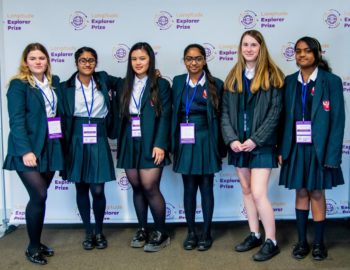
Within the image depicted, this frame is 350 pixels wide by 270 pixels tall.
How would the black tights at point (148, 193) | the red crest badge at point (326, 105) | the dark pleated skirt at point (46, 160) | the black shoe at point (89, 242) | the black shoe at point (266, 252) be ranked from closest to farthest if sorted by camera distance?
the red crest badge at point (326, 105) < the dark pleated skirt at point (46, 160) < the black shoe at point (266, 252) < the black tights at point (148, 193) < the black shoe at point (89, 242)

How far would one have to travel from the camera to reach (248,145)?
109 inches

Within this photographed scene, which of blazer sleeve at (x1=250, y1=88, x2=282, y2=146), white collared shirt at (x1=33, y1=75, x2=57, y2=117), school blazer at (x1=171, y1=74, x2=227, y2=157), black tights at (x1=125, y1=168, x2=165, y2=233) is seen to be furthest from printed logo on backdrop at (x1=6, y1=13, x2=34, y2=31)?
blazer sleeve at (x1=250, y1=88, x2=282, y2=146)

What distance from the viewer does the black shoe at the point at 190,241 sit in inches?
122

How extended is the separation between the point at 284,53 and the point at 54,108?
6.14ft

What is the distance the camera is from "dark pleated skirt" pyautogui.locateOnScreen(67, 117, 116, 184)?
294 centimetres

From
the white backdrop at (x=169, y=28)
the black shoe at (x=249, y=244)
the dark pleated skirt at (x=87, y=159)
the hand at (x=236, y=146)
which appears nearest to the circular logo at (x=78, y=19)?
the white backdrop at (x=169, y=28)

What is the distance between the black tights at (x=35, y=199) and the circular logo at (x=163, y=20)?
146 centimetres

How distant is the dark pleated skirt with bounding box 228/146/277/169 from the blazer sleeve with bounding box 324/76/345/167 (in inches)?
13.2

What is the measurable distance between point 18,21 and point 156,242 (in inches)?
80.2

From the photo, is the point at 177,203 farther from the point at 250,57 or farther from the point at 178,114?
the point at 250,57

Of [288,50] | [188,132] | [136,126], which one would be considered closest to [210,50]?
[288,50]

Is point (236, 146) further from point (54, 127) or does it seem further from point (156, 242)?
point (54, 127)

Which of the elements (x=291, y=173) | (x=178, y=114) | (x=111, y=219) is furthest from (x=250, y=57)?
(x=111, y=219)

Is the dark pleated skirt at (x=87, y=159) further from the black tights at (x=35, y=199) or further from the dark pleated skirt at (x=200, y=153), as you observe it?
the dark pleated skirt at (x=200, y=153)
